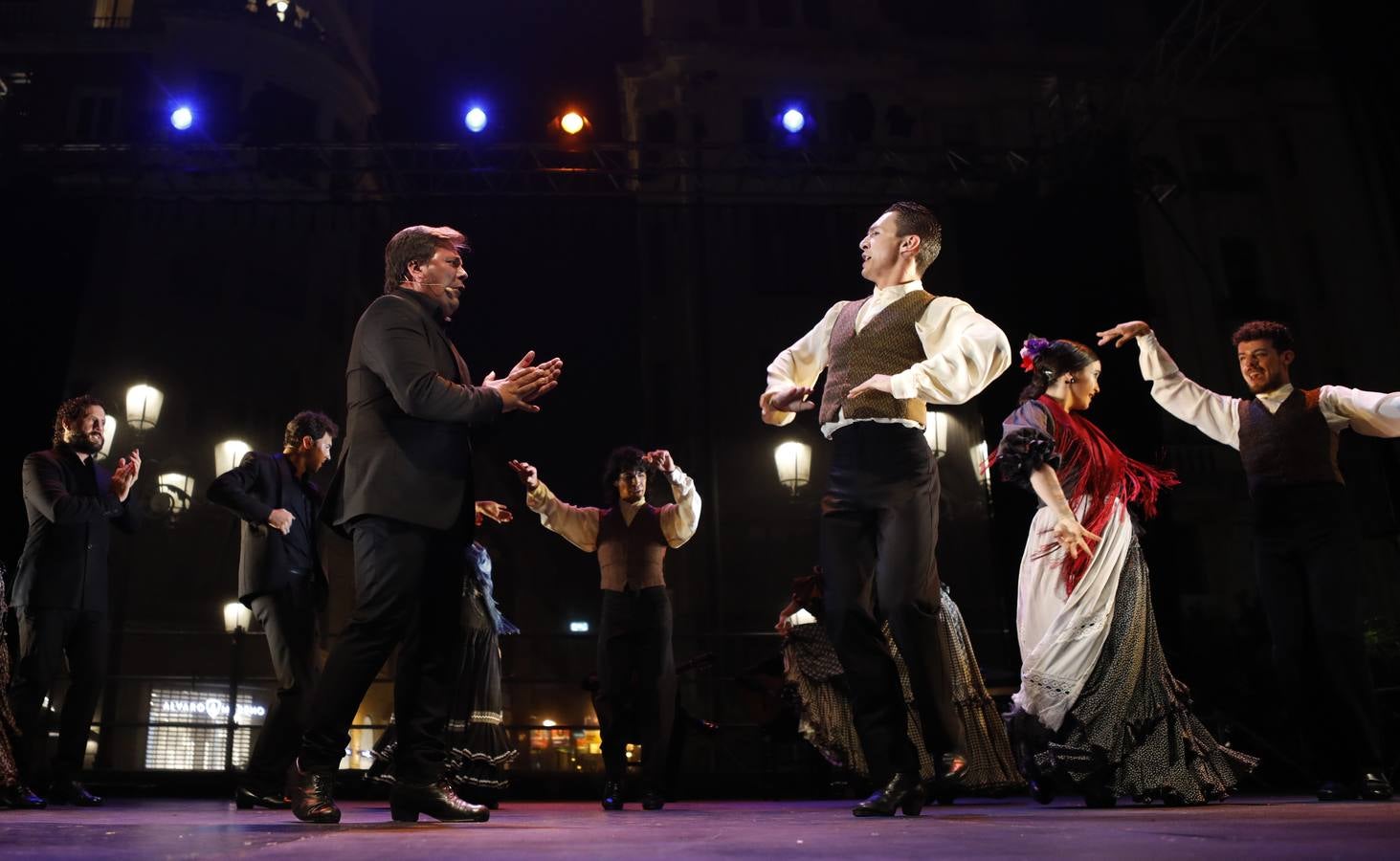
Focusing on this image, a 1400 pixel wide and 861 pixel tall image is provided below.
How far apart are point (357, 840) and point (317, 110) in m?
16.1

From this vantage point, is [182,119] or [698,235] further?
[698,235]

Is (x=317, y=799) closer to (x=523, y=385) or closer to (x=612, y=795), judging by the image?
(x=523, y=385)

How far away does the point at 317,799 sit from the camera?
2438 mm

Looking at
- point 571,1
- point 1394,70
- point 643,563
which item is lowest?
point 643,563

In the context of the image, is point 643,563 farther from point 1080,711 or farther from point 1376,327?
point 1376,327

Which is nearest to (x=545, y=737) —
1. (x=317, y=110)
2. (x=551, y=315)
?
(x=551, y=315)

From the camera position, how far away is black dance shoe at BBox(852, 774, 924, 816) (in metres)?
2.54

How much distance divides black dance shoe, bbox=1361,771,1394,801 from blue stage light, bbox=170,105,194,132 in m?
8.91

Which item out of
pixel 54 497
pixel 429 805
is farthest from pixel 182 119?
pixel 429 805

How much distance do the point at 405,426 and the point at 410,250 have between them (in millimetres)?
560

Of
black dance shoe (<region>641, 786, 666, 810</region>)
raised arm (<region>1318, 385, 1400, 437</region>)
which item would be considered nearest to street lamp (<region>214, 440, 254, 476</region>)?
black dance shoe (<region>641, 786, 666, 810</region>)

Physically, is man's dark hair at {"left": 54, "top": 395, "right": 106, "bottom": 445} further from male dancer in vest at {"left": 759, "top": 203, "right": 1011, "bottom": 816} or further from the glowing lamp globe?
the glowing lamp globe

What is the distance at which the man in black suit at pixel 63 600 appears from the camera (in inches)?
155

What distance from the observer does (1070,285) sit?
830 centimetres
